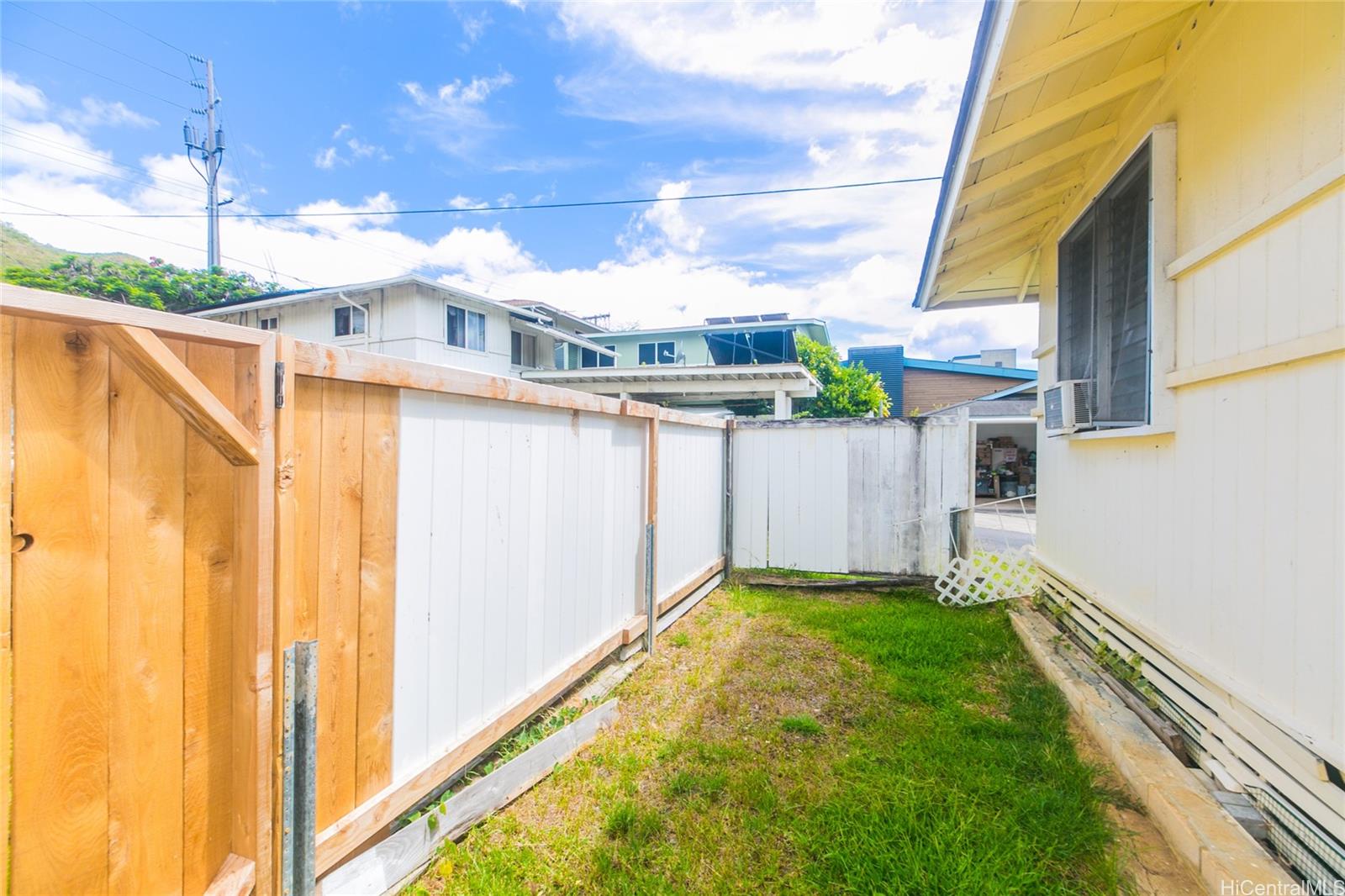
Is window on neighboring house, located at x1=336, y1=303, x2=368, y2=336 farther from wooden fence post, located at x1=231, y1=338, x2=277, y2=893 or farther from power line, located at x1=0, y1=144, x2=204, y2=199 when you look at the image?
power line, located at x1=0, y1=144, x2=204, y2=199

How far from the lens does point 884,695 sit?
2992 mm

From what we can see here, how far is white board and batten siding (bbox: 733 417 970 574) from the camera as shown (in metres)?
4.94

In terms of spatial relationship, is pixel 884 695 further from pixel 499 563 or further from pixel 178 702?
pixel 178 702

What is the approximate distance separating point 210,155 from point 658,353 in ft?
67.5

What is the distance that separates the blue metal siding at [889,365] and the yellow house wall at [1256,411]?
60.5 feet

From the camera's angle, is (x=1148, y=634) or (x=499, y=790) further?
(x=1148, y=634)

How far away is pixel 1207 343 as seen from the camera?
2072mm

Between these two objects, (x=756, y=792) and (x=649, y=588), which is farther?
(x=649, y=588)

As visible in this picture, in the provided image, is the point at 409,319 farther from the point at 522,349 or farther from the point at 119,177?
the point at 119,177

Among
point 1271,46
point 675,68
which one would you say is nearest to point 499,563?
point 1271,46

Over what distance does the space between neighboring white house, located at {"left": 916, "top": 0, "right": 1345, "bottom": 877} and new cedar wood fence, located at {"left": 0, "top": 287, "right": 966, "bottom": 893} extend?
258 centimetres

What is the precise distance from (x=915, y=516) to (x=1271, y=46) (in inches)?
149

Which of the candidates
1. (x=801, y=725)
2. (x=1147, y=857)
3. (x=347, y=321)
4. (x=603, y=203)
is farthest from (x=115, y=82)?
(x=1147, y=857)

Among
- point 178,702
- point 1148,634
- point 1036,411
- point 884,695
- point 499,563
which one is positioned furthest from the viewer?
point 1036,411
